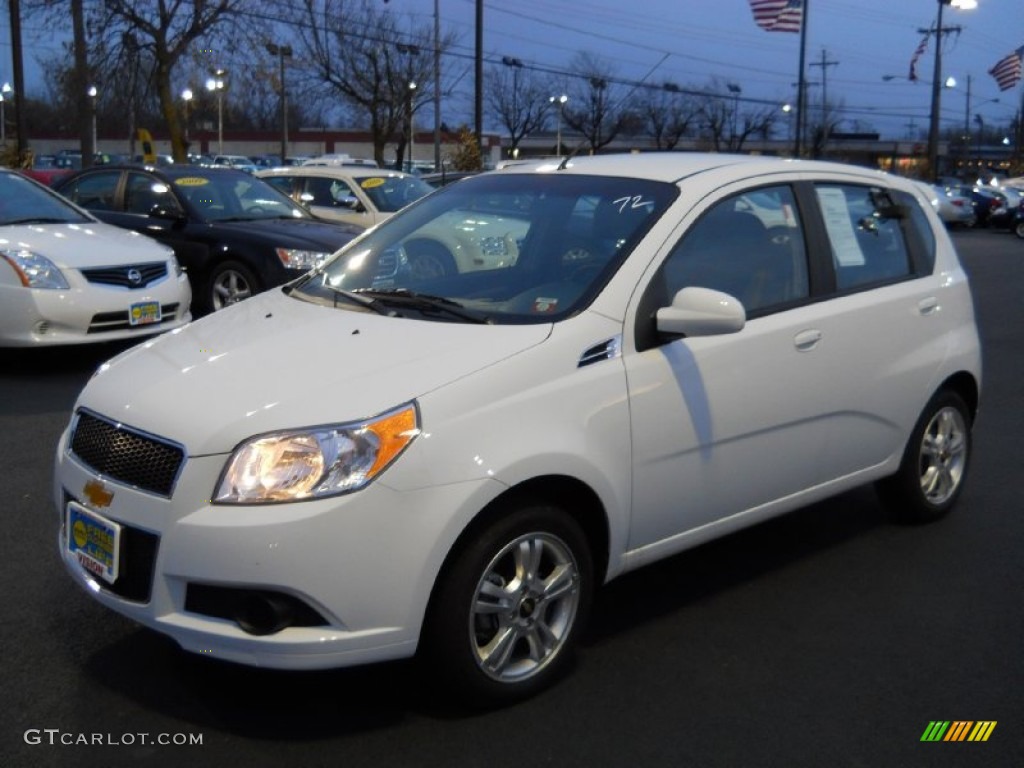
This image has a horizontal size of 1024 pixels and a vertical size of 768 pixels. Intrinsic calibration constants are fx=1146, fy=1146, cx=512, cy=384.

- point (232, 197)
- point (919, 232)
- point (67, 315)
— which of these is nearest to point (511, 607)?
point (919, 232)

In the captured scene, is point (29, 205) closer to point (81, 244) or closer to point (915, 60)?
point (81, 244)

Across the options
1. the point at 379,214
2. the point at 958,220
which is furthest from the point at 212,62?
the point at 958,220

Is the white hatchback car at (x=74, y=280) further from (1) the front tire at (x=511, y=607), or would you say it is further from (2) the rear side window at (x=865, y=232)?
(1) the front tire at (x=511, y=607)

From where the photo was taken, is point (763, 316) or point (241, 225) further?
point (241, 225)

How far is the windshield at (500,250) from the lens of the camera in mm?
3975

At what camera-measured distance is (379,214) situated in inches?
548

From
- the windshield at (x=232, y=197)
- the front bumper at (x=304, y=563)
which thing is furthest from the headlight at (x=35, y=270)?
the front bumper at (x=304, y=563)

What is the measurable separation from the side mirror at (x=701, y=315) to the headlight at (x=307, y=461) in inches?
41.7

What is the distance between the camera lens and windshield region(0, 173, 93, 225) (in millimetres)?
8898

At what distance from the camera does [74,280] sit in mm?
8258

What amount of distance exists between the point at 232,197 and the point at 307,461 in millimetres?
8726

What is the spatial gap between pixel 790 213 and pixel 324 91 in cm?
3595

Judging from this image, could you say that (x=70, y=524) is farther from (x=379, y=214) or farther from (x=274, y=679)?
(x=379, y=214)

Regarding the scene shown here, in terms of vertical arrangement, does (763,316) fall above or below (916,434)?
above
